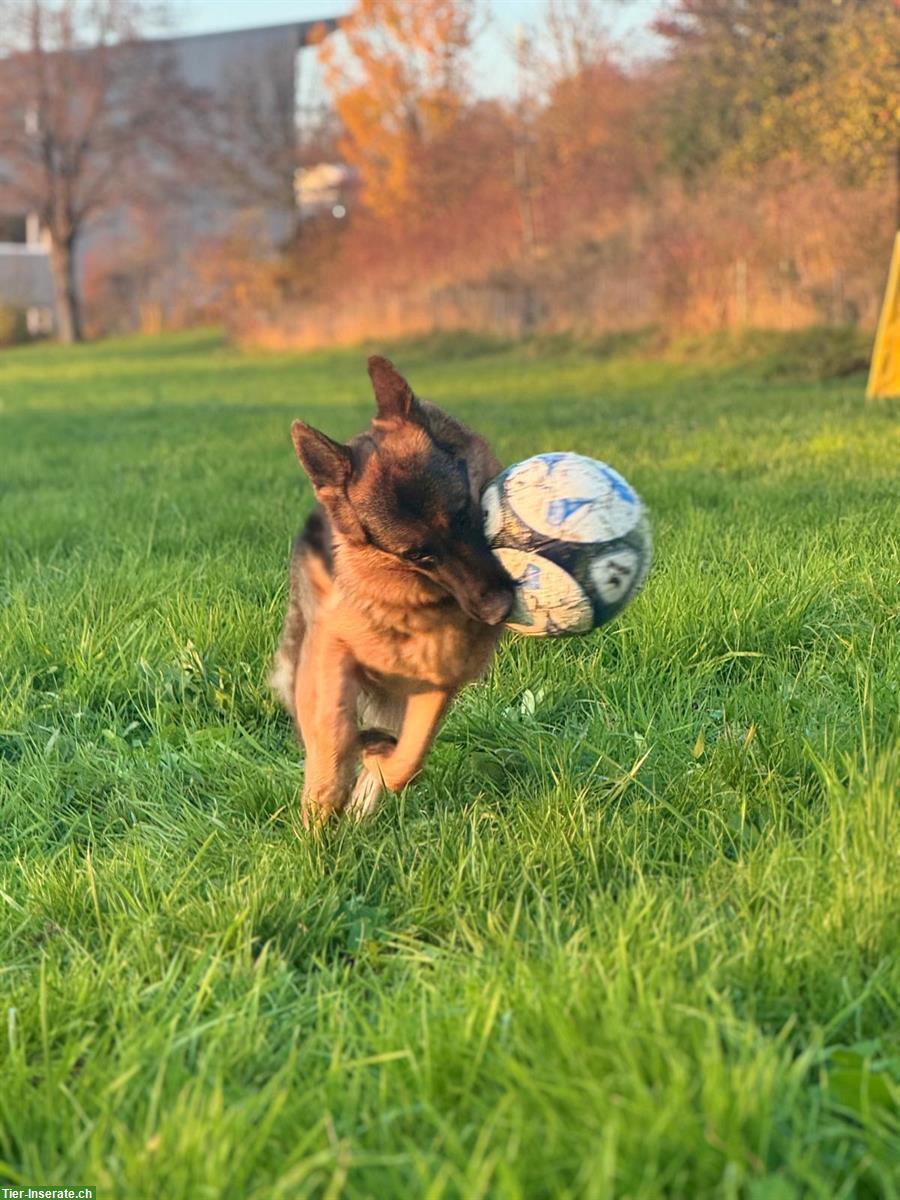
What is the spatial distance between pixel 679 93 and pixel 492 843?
25.5 meters

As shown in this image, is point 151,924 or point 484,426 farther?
point 484,426

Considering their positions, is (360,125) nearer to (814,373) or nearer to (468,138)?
(468,138)

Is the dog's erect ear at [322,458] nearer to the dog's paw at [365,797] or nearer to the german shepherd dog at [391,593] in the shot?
the german shepherd dog at [391,593]

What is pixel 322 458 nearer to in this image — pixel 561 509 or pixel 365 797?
pixel 561 509

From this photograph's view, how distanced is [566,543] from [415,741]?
2.30ft

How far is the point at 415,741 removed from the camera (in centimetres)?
303

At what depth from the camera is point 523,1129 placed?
1.55 m

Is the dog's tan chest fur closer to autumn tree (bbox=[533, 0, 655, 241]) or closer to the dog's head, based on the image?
the dog's head

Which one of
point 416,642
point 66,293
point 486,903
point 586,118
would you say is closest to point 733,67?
point 586,118

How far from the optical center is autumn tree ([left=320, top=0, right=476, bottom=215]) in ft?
112

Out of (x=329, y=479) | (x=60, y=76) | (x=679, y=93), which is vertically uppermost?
(x=60, y=76)

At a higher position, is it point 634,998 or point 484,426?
point 484,426

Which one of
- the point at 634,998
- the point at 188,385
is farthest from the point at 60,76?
the point at 634,998

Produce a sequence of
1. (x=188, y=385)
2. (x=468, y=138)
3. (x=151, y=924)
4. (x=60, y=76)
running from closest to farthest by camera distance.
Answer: (x=151, y=924) < (x=188, y=385) < (x=468, y=138) < (x=60, y=76)
